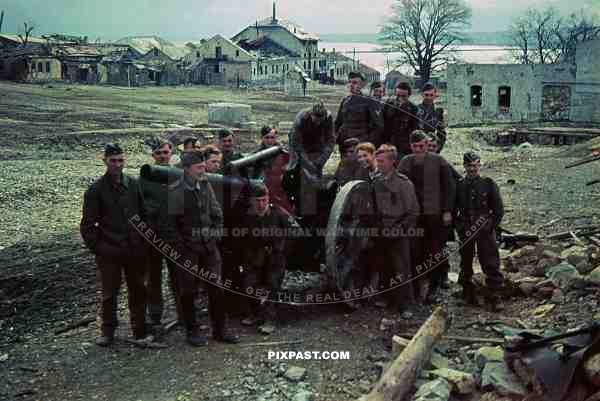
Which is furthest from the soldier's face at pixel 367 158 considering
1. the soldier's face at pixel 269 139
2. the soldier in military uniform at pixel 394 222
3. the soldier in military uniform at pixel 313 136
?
the soldier's face at pixel 269 139

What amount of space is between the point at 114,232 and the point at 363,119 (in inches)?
157

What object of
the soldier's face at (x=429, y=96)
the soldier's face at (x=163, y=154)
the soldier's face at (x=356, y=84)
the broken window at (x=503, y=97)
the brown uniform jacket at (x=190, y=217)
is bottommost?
the brown uniform jacket at (x=190, y=217)

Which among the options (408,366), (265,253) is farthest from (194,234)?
(408,366)

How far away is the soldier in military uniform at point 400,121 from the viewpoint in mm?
8773

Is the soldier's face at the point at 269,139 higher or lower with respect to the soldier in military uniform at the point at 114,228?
higher

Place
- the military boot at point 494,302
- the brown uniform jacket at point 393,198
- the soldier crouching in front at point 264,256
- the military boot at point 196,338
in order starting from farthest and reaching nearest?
the military boot at point 494,302, the brown uniform jacket at point 393,198, the soldier crouching in front at point 264,256, the military boot at point 196,338

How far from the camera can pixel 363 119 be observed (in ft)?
29.4

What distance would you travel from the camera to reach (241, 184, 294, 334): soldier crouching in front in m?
6.46

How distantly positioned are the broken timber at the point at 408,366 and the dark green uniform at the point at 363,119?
3.56m

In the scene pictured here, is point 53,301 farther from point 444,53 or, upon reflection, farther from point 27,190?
point 444,53

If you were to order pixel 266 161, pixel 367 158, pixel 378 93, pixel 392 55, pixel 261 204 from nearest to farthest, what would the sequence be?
pixel 261 204, pixel 367 158, pixel 266 161, pixel 378 93, pixel 392 55

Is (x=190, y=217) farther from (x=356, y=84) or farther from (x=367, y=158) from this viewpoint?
(x=356, y=84)

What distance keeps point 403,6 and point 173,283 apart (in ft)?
143

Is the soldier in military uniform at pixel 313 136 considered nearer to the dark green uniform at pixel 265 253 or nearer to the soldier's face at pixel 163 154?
the dark green uniform at pixel 265 253
